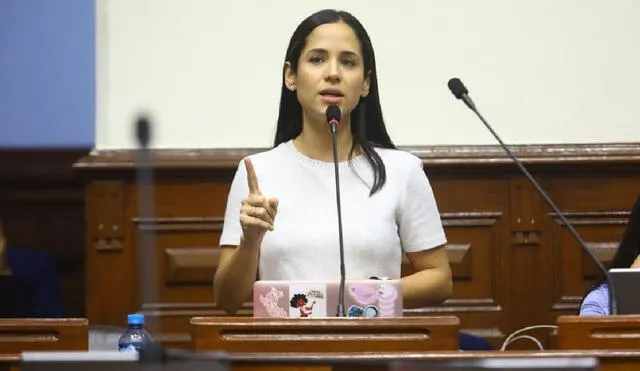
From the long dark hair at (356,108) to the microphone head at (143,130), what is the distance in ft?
4.20

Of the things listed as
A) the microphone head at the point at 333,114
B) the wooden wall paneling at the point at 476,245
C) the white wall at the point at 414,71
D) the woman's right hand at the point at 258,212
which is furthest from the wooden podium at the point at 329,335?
the white wall at the point at 414,71

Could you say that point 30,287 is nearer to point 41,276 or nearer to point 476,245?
point 41,276

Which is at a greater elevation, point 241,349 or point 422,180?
point 422,180

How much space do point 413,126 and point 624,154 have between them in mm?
780

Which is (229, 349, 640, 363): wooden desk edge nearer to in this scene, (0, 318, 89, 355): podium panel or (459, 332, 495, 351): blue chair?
(0, 318, 89, 355): podium panel

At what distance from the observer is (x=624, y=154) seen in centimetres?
474

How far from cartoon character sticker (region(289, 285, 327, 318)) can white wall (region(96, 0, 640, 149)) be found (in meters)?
2.40

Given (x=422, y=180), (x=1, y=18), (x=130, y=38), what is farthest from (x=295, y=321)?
(x=1, y=18)

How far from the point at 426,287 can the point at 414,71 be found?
202 cm

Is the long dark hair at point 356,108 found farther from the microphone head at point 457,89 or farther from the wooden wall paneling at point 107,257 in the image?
the wooden wall paneling at point 107,257

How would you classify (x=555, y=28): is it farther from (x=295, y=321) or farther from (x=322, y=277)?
(x=295, y=321)

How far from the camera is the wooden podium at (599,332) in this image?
224 cm

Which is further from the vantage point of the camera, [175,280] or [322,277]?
[175,280]

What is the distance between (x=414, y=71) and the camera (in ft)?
16.0
